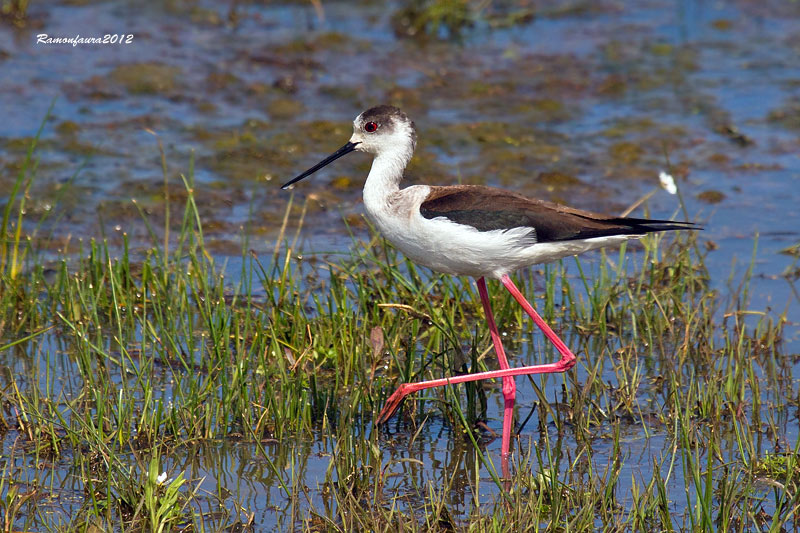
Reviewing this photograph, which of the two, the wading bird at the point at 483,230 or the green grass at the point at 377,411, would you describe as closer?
the green grass at the point at 377,411

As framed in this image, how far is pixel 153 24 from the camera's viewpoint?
32.6 ft

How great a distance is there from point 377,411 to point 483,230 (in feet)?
2.80

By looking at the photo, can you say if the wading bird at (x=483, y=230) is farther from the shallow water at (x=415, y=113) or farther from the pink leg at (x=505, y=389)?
the shallow water at (x=415, y=113)

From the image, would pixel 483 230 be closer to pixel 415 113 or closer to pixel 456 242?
pixel 456 242

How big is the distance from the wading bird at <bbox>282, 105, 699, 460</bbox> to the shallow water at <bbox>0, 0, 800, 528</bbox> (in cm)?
64

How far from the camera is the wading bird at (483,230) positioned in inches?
174

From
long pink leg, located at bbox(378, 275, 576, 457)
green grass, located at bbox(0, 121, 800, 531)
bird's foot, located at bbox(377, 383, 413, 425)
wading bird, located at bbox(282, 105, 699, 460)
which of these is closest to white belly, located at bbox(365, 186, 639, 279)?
wading bird, located at bbox(282, 105, 699, 460)

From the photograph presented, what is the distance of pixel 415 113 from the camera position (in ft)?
27.5

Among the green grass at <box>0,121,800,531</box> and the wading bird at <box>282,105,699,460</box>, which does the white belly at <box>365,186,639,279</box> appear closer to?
the wading bird at <box>282,105,699,460</box>

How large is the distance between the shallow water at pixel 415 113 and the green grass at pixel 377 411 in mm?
236

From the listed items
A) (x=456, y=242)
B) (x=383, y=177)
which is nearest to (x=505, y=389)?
(x=456, y=242)

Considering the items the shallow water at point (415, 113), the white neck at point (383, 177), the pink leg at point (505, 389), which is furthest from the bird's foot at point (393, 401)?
the white neck at point (383, 177)

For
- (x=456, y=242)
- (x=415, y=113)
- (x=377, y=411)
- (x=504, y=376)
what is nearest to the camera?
(x=456, y=242)

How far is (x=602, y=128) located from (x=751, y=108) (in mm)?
1324
